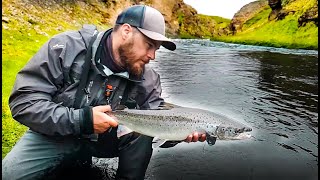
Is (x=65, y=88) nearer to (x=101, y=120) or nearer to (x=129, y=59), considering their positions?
(x=101, y=120)

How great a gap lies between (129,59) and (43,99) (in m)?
0.92

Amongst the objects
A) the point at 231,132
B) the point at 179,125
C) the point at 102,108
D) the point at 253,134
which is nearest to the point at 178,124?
the point at 179,125

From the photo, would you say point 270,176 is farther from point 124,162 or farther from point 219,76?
point 219,76

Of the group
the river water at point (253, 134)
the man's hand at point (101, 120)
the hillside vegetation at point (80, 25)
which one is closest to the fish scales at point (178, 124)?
the man's hand at point (101, 120)

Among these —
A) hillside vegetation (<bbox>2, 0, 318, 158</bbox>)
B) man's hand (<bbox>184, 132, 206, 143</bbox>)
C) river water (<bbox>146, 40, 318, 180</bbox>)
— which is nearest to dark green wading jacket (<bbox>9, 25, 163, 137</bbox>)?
man's hand (<bbox>184, 132, 206, 143</bbox>)

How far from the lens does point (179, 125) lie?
154 inches

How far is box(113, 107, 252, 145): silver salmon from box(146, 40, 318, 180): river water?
1555 mm

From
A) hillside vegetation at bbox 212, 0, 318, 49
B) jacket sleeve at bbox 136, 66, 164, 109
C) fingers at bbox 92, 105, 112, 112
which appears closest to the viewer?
fingers at bbox 92, 105, 112, 112

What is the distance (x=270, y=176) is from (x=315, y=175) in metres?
0.71

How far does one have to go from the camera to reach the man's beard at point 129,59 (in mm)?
3805

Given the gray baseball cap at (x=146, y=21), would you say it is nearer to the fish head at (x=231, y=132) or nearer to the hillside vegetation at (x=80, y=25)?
the fish head at (x=231, y=132)

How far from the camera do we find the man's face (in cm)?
380

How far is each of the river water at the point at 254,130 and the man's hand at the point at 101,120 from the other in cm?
187

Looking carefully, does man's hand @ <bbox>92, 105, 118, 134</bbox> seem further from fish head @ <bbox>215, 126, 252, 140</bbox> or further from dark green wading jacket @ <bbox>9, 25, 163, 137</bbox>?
fish head @ <bbox>215, 126, 252, 140</bbox>
